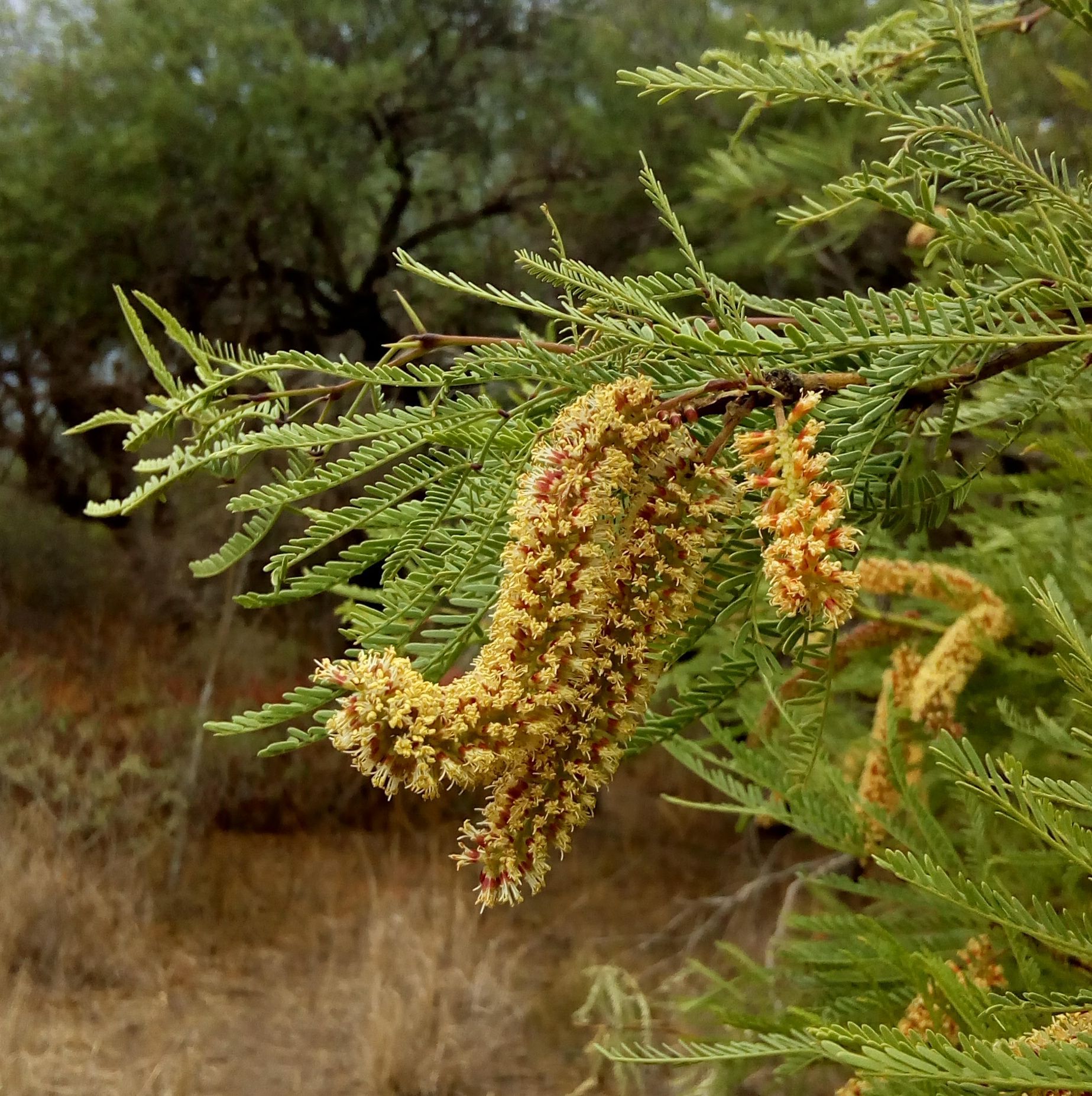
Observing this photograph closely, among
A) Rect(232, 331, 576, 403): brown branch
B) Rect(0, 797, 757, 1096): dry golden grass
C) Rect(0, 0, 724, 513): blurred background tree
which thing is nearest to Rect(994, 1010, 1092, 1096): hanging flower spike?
Rect(232, 331, 576, 403): brown branch

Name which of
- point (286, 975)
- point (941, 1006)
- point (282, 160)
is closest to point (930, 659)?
point (941, 1006)

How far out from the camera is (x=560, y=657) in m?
0.24

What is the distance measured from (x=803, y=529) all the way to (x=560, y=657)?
0.23ft

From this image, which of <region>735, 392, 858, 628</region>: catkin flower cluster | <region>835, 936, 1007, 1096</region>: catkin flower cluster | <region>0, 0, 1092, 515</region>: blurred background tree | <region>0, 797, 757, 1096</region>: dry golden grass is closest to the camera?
<region>735, 392, 858, 628</region>: catkin flower cluster

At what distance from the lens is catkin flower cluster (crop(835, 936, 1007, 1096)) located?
42 centimetres

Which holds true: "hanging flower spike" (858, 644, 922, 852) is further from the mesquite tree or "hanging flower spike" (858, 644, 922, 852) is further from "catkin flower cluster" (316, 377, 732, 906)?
"catkin flower cluster" (316, 377, 732, 906)

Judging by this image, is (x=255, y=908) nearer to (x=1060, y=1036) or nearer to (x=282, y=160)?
(x=282, y=160)

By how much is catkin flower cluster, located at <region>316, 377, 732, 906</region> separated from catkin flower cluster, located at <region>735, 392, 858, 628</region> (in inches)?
1.3

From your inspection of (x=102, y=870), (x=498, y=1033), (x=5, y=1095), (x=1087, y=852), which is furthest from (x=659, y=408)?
(x=102, y=870)

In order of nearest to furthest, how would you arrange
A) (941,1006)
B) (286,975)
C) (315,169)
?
1. (941,1006)
2. (286,975)
3. (315,169)

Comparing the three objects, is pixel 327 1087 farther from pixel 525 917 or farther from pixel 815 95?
pixel 815 95

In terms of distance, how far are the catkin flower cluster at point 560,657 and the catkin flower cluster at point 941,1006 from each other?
245 mm

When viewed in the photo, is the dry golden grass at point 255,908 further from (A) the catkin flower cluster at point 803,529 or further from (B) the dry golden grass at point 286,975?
(A) the catkin flower cluster at point 803,529

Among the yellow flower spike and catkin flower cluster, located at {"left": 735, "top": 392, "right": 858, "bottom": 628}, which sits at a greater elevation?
catkin flower cluster, located at {"left": 735, "top": 392, "right": 858, "bottom": 628}
